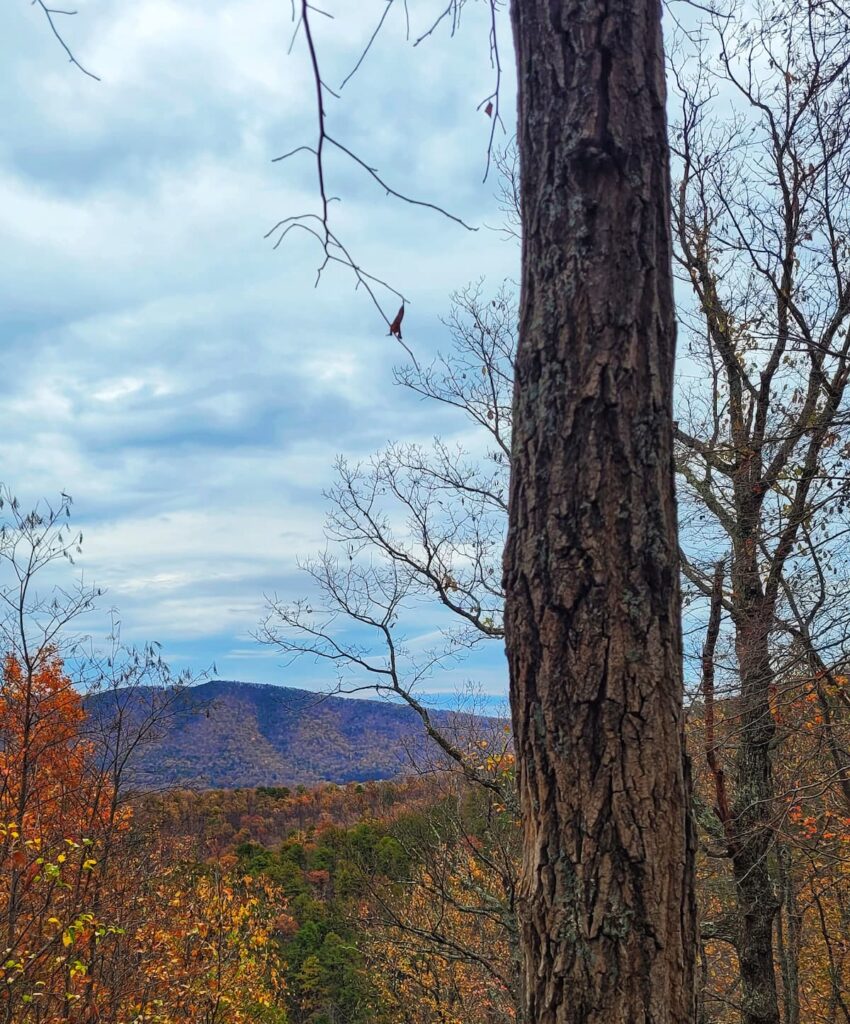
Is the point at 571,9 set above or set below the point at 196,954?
above

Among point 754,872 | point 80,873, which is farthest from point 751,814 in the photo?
point 80,873

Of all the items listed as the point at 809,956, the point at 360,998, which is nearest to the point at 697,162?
the point at 809,956

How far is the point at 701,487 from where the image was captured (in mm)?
7355

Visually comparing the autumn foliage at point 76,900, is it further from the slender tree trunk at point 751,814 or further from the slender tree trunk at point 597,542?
the slender tree trunk at point 751,814

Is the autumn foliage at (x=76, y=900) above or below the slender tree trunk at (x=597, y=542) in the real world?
below

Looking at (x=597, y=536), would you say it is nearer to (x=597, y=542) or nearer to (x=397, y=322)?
(x=597, y=542)

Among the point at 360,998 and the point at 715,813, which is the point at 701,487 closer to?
the point at 715,813

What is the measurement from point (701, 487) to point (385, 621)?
12.3ft

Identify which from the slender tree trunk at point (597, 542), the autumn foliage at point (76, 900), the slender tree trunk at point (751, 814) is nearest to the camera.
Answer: the slender tree trunk at point (597, 542)

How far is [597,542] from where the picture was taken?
53.7 inches

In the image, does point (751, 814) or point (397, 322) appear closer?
point (397, 322)

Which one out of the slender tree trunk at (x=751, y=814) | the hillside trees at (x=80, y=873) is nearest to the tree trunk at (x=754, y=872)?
the slender tree trunk at (x=751, y=814)

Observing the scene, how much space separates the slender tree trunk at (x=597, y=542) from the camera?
129 cm

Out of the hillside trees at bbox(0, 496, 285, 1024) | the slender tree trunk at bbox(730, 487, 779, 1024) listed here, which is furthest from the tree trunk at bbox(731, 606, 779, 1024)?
the hillside trees at bbox(0, 496, 285, 1024)
